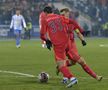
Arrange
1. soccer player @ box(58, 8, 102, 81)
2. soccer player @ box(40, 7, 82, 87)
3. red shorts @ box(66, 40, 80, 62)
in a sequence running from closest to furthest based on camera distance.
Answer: soccer player @ box(40, 7, 82, 87)
soccer player @ box(58, 8, 102, 81)
red shorts @ box(66, 40, 80, 62)

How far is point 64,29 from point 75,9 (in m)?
38.9

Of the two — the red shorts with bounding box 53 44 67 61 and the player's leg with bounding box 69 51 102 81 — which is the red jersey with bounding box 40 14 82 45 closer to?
the red shorts with bounding box 53 44 67 61

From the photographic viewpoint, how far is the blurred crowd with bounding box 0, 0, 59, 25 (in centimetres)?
4618

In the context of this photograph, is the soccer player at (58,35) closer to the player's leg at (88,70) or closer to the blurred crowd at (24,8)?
the player's leg at (88,70)

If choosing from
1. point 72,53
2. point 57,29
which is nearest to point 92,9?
point 72,53

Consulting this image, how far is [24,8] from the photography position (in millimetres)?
47906

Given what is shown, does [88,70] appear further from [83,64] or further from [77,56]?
[77,56]

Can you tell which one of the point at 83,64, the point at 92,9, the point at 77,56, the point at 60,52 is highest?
the point at 60,52

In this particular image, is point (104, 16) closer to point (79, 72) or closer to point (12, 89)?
point (79, 72)

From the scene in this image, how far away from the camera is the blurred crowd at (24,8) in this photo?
152ft

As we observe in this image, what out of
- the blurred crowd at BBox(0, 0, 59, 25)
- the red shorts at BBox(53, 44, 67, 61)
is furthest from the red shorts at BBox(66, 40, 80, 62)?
the blurred crowd at BBox(0, 0, 59, 25)

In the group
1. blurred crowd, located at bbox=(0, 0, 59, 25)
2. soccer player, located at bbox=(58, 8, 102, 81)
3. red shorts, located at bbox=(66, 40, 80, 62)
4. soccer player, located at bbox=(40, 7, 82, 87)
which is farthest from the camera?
blurred crowd, located at bbox=(0, 0, 59, 25)

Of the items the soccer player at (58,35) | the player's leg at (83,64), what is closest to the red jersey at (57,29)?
the soccer player at (58,35)

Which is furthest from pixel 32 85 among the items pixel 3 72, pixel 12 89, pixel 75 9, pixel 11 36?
pixel 75 9
